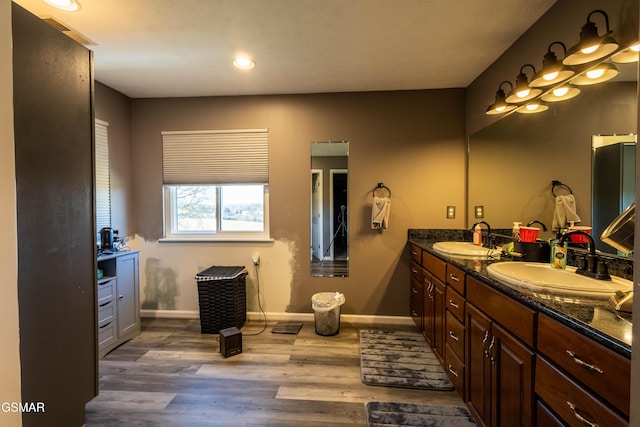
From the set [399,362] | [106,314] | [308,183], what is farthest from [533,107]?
[106,314]

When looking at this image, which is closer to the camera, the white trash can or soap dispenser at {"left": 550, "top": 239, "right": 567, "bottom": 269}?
soap dispenser at {"left": 550, "top": 239, "right": 567, "bottom": 269}

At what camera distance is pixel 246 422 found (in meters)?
1.60

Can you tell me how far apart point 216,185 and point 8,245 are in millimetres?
2048

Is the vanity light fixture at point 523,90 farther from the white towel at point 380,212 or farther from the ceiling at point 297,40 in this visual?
the white towel at point 380,212

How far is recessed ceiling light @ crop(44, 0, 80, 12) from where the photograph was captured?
1.60 m

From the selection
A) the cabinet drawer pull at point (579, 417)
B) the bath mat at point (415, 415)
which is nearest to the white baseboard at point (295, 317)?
the bath mat at point (415, 415)

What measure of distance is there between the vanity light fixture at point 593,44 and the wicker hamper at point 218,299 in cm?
290

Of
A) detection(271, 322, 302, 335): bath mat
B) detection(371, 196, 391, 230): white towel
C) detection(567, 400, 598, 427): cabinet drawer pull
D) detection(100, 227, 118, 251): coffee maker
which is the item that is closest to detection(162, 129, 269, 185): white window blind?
detection(100, 227, 118, 251): coffee maker

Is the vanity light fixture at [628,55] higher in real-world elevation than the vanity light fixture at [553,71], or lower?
lower

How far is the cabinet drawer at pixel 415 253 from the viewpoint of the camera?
258 cm

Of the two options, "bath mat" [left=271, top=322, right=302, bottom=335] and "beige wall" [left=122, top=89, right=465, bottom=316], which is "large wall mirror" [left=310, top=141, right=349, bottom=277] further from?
"bath mat" [left=271, top=322, right=302, bottom=335]

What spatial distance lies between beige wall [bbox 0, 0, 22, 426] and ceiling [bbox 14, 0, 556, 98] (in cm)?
80

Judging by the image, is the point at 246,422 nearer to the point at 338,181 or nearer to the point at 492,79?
the point at 338,181

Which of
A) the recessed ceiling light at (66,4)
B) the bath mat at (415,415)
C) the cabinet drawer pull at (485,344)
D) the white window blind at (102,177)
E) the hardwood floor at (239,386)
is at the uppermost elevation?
the recessed ceiling light at (66,4)
